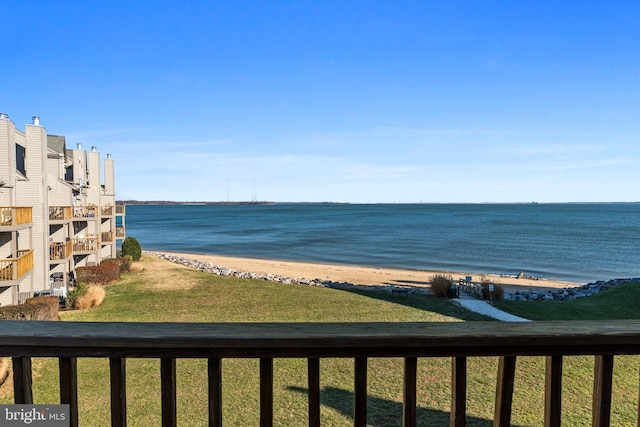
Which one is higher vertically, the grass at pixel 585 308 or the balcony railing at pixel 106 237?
the balcony railing at pixel 106 237

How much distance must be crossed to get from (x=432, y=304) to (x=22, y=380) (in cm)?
1351

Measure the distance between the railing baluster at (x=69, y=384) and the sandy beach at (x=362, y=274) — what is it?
69.6 feet

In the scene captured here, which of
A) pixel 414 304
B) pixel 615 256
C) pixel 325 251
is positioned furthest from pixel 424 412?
pixel 615 256

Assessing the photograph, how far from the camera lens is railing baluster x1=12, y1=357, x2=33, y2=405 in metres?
1.29

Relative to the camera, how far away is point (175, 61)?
49.4 feet

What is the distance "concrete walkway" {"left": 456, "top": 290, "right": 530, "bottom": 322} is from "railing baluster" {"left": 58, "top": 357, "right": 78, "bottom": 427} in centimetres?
1216

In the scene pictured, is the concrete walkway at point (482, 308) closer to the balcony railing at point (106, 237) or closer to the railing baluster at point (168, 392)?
the railing baluster at point (168, 392)

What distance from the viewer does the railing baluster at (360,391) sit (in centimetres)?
134

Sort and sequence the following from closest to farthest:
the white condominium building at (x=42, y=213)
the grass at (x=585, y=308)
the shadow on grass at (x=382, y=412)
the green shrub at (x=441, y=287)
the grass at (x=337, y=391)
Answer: the shadow on grass at (x=382, y=412) < the grass at (x=337, y=391) < the grass at (x=585, y=308) < the white condominium building at (x=42, y=213) < the green shrub at (x=441, y=287)

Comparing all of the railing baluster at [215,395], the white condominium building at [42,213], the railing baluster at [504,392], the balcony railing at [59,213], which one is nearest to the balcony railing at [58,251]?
the white condominium building at [42,213]

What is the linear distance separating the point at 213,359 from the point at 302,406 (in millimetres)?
5535

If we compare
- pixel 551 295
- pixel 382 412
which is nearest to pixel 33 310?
pixel 382 412

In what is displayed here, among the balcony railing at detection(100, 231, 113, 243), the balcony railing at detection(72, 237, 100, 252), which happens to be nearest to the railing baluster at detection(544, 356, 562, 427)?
the balcony railing at detection(72, 237, 100, 252)

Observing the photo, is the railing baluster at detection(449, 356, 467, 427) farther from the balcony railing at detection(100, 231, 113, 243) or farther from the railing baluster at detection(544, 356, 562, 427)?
the balcony railing at detection(100, 231, 113, 243)
